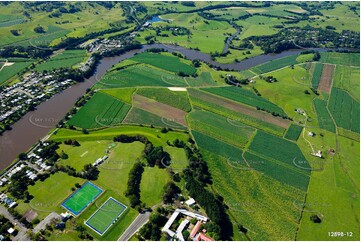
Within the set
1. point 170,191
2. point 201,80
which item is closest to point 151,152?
point 170,191

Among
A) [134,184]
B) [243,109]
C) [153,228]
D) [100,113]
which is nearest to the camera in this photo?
[153,228]

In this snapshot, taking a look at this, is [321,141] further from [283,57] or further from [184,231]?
[283,57]

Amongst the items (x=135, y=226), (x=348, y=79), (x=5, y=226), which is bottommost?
(x=135, y=226)

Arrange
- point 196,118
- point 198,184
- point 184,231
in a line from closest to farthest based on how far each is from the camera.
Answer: point 184,231 < point 198,184 < point 196,118

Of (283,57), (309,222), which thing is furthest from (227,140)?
(283,57)

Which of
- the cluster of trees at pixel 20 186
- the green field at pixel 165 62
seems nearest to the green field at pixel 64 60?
the green field at pixel 165 62

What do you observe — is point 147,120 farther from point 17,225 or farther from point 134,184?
point 17,225
